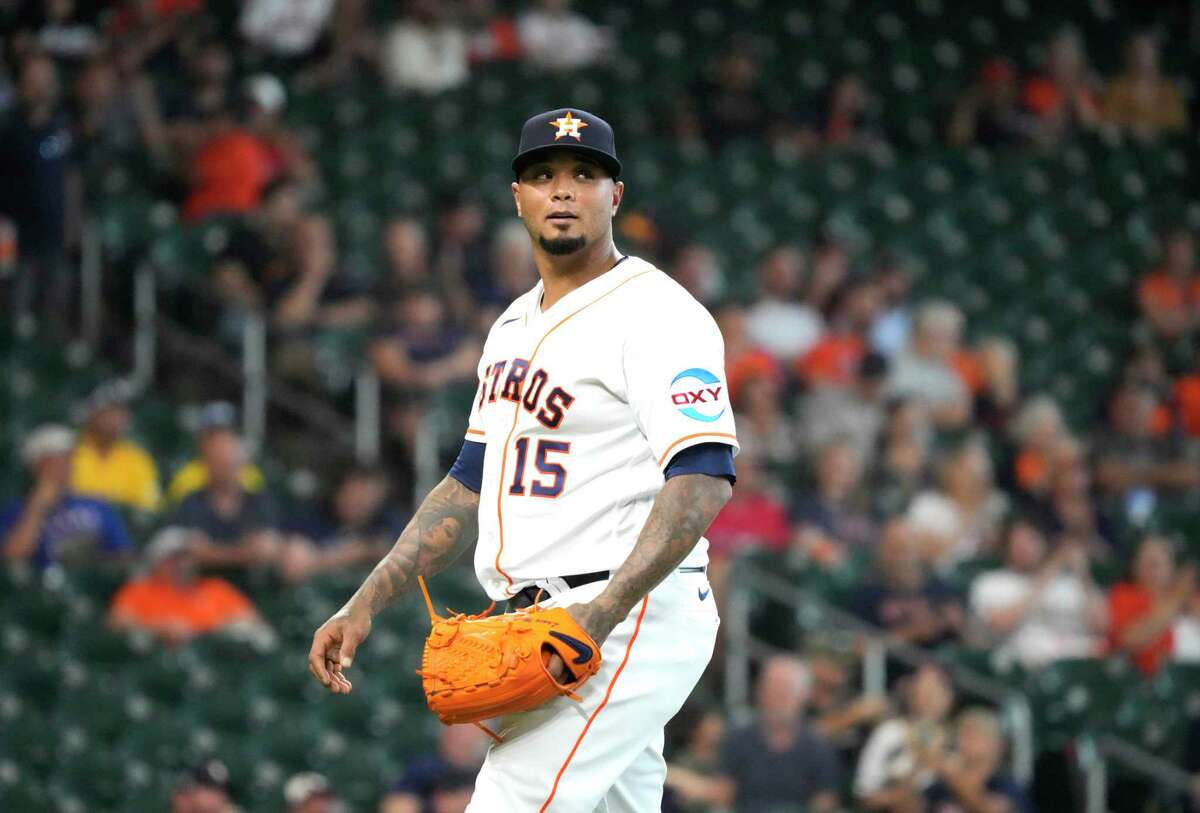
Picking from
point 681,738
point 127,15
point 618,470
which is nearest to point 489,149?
point 127,15

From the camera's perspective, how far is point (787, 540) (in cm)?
885

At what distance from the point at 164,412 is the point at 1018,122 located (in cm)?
670

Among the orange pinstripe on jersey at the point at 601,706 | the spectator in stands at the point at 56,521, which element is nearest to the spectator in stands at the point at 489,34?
the spectator in stands at the point at 56,521

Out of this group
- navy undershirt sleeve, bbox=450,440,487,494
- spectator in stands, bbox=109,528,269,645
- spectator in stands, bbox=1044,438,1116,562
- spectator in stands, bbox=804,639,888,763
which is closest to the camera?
navy undershirt sleeve, bbox=450,440,487,494

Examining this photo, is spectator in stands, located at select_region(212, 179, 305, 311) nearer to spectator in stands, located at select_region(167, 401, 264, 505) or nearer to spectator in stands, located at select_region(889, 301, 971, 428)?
spectator in stands, located at select_region(167, 401, 264, 505)

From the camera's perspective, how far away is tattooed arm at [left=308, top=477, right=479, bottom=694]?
139 inches

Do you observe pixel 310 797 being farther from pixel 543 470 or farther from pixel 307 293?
pixel 307 293

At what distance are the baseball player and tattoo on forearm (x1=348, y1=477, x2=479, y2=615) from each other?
85 mm

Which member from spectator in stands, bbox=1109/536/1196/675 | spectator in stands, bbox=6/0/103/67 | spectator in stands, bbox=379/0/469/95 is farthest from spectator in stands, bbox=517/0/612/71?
spectator in stands, bbox=1109/536/1196/675

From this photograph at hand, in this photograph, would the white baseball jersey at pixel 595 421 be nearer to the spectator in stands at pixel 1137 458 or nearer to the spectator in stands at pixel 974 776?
the spectator in stands at pixel 974 776

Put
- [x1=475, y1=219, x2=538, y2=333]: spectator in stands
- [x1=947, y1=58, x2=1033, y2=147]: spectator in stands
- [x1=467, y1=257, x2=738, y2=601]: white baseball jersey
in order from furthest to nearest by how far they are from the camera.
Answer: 1. [x1=947, y1=58, x2=1033, y2=147]: spectator in stands
2. [x1=475, y1=219, x2=538, y2=333]: spectator in stands
3. [x1=467, y1=257, x2=738, y2=601]: white baseball jersey

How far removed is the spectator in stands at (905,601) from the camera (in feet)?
27.0

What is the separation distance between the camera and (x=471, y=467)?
383 centimetres

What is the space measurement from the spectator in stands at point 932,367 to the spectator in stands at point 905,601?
2.10 metres
